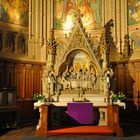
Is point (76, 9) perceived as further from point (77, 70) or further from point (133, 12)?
point (77, 70)

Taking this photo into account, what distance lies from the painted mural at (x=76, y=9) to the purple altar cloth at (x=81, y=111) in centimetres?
751

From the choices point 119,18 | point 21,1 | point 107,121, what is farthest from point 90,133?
point 21,1

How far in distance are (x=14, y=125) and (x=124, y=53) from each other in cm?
873

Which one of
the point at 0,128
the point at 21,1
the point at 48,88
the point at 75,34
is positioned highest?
the point at 21,1

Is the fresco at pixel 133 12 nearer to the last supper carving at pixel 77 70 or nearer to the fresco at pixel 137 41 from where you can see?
the fresco at pixel 137 41

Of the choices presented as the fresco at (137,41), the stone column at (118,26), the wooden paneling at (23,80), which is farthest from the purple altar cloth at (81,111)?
the fresco at (137,41)

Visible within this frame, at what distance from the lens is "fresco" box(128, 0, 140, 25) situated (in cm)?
1878

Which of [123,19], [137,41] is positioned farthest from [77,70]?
[123,19]

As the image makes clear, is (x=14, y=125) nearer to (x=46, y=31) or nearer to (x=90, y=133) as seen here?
(x=90, y=133)

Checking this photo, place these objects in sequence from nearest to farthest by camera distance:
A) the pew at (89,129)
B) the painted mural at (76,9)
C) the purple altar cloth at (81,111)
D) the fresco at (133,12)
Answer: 1. the pew at (89,129)
2. the purple altar cloth at (81,111)
3. the fresco at (133,12)
4. the painted mural at (76,9)

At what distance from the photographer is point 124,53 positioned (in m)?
18.8

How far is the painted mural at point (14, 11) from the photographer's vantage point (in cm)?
1795

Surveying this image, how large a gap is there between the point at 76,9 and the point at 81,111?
8.82 m

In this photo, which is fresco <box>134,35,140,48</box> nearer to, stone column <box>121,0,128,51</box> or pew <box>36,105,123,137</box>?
stone column <box>121,0,128,51</box>
